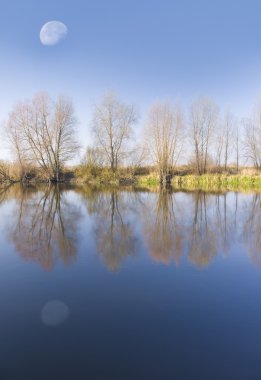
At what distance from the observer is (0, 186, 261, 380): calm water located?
2387mm

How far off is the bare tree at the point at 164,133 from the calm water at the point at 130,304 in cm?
1942

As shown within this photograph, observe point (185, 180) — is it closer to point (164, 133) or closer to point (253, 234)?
point (164, 133)

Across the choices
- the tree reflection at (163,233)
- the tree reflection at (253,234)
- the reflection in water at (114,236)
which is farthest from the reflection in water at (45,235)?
the tree reflection at (253,234)

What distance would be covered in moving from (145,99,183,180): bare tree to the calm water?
19.4 meters

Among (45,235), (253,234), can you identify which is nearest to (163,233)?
(253,234)

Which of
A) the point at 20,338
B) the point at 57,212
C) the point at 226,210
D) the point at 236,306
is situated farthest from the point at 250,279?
the point at 57,212

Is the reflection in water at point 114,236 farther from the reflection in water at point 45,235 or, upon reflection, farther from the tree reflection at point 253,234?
the tree reflection at point 253,234

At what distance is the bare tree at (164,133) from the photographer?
2612 cm

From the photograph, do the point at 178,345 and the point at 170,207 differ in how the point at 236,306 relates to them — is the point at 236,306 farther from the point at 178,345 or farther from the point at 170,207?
the point at 170,207

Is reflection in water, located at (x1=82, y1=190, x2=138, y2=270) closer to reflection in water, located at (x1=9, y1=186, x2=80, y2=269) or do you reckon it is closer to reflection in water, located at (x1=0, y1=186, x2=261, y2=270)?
reflection in water, located at (x1=0, y1=186, x2=261, y2=270)

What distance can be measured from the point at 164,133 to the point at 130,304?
79.2 feet

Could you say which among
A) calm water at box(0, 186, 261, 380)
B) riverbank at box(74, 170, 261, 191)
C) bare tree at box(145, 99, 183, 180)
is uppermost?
bare tree at box(145, 99, 183, 180)

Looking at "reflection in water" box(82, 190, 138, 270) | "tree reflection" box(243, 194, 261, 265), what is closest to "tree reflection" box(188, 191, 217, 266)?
"tree reflection" box(243, 194, 261, 265)

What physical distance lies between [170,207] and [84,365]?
975 centimetres
